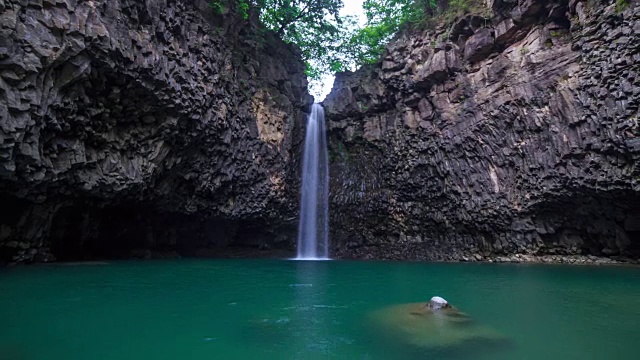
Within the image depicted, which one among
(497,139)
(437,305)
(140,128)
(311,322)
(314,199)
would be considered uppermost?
(497,139)

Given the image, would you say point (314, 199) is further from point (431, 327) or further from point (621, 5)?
point (431, 327)

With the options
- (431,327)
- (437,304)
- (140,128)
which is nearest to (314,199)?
(140,128)

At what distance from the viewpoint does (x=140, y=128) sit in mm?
16797

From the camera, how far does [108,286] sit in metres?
10.7

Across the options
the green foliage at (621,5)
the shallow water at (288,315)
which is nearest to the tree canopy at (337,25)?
the green foliage at (621,5)

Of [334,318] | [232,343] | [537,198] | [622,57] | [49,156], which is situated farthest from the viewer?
[537,198]

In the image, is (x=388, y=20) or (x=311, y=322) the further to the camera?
(x=388, y=20)

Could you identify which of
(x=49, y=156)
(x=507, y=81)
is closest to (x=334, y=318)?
(x=49, y=156)

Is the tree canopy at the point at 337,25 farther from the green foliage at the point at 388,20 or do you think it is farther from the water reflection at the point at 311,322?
the water reflection at the point at 311,322

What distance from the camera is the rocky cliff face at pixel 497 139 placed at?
1536 centimetres

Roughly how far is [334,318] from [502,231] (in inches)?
599

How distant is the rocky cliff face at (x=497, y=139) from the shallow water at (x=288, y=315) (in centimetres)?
511

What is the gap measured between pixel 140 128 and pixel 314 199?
12391mm

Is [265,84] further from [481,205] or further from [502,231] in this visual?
[502,231]
